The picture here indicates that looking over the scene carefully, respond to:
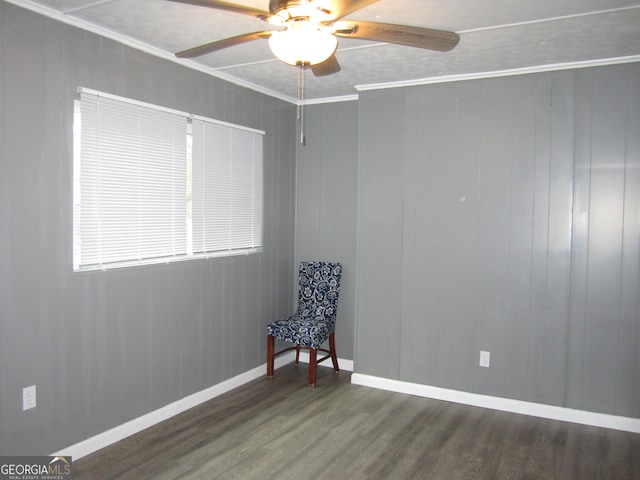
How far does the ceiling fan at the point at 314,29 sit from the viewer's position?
5.86 feet

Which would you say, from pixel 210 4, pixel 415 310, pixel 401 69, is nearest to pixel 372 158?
pixel 401 69

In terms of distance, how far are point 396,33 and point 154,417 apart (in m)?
2.93

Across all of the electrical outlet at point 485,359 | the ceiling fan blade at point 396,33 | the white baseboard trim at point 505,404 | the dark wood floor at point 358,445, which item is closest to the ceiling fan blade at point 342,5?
the ceiling fan blade at point 396,33

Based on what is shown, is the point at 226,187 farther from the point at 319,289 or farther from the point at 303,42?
the point at 303,42

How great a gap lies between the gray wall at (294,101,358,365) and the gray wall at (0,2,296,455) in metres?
1.10

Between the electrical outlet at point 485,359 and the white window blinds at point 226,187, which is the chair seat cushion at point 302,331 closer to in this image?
the white window blinds at point 226,187

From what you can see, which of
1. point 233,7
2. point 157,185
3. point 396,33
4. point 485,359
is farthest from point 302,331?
point 233,7

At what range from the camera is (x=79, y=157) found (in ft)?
9.54

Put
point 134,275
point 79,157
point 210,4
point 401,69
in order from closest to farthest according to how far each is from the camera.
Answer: point 210,4 < point 79,157 < point 134,275 < point 401,69

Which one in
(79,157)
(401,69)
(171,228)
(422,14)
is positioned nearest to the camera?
(422,14)

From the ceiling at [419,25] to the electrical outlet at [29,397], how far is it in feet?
6.70

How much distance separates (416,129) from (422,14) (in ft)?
5.12

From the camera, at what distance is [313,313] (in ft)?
15.4

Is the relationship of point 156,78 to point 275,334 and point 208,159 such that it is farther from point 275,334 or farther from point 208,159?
point 275,334
